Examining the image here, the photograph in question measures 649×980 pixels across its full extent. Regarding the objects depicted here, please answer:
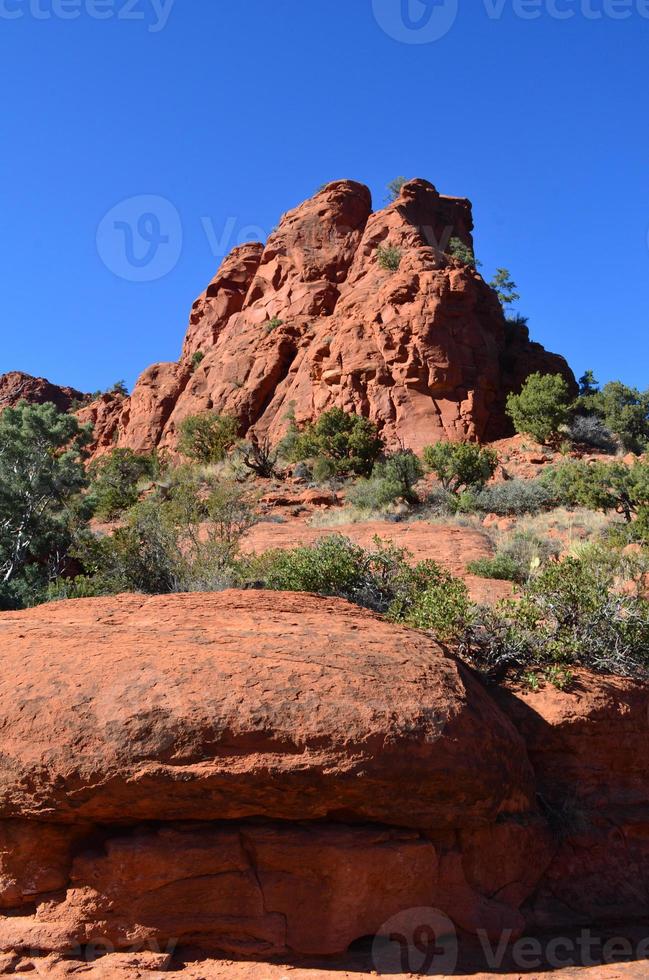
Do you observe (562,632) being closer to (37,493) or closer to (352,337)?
(37,493)

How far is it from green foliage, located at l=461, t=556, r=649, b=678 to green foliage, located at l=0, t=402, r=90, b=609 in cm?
718

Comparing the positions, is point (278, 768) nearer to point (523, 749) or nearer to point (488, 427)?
point (523, 749)

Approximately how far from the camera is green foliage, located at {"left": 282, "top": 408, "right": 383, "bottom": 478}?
26234 millimetres

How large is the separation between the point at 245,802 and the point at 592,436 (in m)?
26.3

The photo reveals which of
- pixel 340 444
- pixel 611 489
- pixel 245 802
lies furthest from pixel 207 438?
pixel 245 802

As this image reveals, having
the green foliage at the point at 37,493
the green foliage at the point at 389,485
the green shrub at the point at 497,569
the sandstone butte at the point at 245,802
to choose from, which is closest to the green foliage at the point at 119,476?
the green foliage at the point at 37,493

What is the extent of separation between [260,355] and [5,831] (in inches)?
1286

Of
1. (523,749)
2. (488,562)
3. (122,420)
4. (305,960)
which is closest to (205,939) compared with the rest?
(305,960)

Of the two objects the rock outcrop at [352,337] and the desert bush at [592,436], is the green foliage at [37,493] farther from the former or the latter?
the desert bush at [592,436]

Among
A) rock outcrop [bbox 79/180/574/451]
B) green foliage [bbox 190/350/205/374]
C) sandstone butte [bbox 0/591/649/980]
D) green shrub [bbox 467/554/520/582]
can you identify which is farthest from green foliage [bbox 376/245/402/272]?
sandstone butte [bbox 0/591/649/980]

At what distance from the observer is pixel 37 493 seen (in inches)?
550

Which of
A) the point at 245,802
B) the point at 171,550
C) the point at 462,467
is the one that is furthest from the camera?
the point at 462,467

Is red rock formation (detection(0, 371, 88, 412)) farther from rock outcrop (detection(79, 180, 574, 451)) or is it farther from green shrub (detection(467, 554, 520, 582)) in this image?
green shrub (detection(467, 554, 520, 582))

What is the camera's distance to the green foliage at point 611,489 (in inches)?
649
